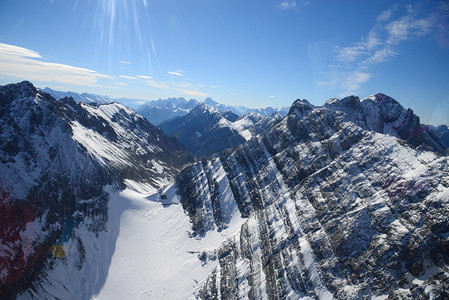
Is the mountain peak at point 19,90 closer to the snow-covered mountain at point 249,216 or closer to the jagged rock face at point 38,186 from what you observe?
the jagged rock face at point 38,186

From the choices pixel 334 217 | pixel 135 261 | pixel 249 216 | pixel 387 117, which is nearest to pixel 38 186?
pixel 135 261

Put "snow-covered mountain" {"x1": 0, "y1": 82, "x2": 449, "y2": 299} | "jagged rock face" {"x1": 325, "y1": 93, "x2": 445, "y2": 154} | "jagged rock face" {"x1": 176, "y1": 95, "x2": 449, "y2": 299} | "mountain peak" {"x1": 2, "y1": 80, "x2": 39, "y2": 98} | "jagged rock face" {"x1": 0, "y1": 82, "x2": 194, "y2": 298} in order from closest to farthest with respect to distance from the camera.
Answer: "jagged rock face" {"x1": 176, "y1": 95, "x2": 449, "y2": 299}
"snow-covered mountain" {"x1": 0, "y1": 82, "x2": 449, "y2": 299}
"jagged rock face" {"x1": 0, "y1": 82, "x2": 194, "y2": 298}
"jagged rock face" {"x1": 325, "y1": 93, "x2": 445, "y2": 154}
"mountain peak" {"x1": 2, "y1": 80, "x2": 39, "y2": 98}

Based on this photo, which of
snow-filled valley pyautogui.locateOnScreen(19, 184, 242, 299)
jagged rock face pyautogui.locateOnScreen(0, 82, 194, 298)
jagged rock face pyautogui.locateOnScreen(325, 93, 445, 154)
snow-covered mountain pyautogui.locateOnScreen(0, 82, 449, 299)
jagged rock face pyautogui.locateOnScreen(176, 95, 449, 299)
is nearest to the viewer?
jagged rock face pyautogui.locateOnScreen(176, 95, 449, 299)

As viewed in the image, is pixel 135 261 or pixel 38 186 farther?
pixel 135 261

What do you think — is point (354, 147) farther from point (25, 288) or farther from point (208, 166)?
point (25, 288)

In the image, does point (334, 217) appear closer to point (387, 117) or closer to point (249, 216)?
point (249, 216)

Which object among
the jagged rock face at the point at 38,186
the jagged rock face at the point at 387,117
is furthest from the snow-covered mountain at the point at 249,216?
the jagged rock face at the point at 387,117

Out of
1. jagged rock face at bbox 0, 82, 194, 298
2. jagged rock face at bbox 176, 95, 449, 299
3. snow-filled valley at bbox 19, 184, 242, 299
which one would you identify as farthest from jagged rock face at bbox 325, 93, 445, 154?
jagged rock face at bbox 0, 82, 194, 298

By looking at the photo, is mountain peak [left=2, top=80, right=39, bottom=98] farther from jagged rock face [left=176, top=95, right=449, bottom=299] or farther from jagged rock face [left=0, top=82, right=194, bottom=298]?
jagged rock face [left=176, top=95, right=449, bottom=299]

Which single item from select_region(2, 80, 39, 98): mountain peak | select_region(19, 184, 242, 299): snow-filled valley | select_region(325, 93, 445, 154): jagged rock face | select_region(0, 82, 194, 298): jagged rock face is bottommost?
select_region(19, 184, 242, 299): snow-filled valley
